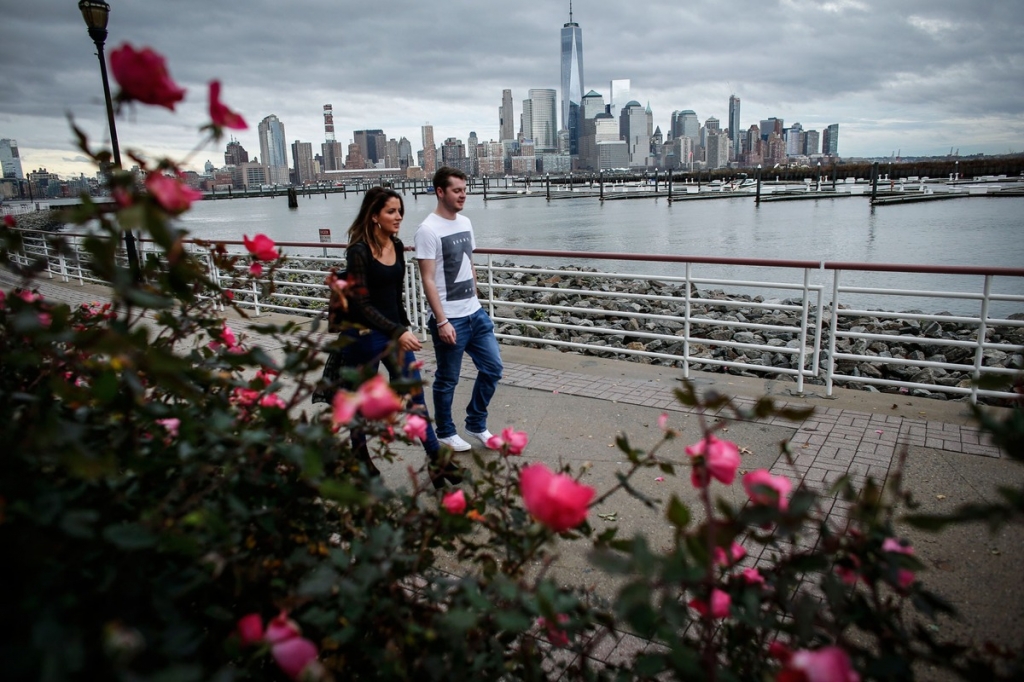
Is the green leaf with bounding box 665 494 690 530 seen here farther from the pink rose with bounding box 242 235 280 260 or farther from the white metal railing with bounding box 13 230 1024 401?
the pink rose with bounding box 242 235 280 260

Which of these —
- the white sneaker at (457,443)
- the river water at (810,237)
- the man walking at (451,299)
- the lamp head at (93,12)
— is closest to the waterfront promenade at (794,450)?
the white sneaker at (457,443)

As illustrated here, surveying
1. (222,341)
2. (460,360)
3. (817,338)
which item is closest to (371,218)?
(460,360)

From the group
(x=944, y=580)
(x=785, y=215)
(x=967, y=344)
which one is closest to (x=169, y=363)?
(x=944, y=580)

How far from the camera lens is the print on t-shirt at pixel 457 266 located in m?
4.15

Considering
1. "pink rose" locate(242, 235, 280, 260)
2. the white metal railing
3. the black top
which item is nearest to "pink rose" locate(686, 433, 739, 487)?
the white metal railing

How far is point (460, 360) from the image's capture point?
14.0 feet

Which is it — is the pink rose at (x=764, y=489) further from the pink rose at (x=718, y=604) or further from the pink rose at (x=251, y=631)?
the pink rose at (x=251, y=631)

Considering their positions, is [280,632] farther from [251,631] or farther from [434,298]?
[434,298]

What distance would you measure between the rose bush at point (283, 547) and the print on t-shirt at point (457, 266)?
2485 mm

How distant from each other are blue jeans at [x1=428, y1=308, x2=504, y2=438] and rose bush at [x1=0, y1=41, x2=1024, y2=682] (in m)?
2.53

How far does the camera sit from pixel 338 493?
3.95 ft

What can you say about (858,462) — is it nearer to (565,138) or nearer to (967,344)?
(967,344)

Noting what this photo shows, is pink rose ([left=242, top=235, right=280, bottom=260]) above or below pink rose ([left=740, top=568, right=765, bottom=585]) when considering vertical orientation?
above

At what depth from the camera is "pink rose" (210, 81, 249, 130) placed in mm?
1155
